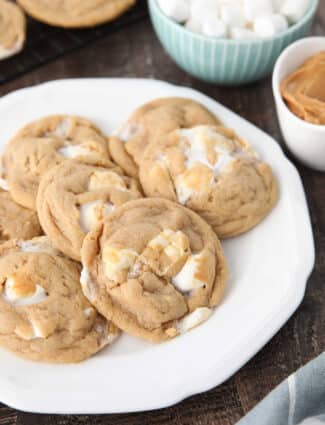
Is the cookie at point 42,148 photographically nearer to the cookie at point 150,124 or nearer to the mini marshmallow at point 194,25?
the cookie at point 150,124

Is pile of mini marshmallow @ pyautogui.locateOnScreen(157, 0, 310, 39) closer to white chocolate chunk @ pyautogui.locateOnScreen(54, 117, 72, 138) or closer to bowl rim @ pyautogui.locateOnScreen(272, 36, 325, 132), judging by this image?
bowl rim @ pyautogui.locateOnScreen(272, 36, 325, 132)

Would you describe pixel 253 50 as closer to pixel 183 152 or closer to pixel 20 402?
pixel 183 152

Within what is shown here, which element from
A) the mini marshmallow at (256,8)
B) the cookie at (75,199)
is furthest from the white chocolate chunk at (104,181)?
the mini marshmallow at (256,8)

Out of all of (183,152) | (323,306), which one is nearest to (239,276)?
(323,306)

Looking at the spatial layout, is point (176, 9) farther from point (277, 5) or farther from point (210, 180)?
point (210, 180)

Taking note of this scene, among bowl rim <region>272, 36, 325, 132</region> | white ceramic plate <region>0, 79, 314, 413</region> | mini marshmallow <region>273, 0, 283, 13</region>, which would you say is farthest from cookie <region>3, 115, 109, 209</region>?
mini marshmallow <region>273, 0, 283, 13</region>

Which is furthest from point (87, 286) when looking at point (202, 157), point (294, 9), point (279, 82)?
point (294, 9)
